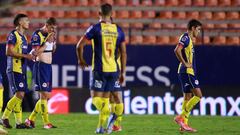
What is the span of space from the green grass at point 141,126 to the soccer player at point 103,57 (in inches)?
48.8

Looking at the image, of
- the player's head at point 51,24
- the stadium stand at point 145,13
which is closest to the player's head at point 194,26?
the player's head at point 51,24

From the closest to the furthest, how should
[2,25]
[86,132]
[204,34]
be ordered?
[86,132] < [204,34] < [2,25]

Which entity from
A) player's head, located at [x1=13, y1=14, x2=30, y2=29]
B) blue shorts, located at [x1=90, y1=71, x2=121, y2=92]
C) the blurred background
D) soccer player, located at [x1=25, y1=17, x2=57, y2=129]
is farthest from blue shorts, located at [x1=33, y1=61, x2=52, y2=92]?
the blurred background

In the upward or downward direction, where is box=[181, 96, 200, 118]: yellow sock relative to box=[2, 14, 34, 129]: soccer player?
downward

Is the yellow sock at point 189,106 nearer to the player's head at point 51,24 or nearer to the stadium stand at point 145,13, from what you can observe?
the player's head at point 51,24

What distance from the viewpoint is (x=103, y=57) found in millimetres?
10898

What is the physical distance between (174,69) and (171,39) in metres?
1.56

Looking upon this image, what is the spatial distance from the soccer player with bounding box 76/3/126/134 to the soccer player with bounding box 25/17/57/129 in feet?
8.04

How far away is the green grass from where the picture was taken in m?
12.4

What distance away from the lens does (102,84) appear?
10859 mm

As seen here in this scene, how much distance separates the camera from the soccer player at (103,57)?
1079 centimetres

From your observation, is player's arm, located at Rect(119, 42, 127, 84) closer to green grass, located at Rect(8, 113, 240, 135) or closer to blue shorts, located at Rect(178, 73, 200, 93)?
green grass, located at Rect(8, 113, 240, 135)

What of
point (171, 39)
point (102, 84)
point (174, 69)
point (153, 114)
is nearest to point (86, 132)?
point (102, 84)

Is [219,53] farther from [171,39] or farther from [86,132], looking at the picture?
[86,132]
